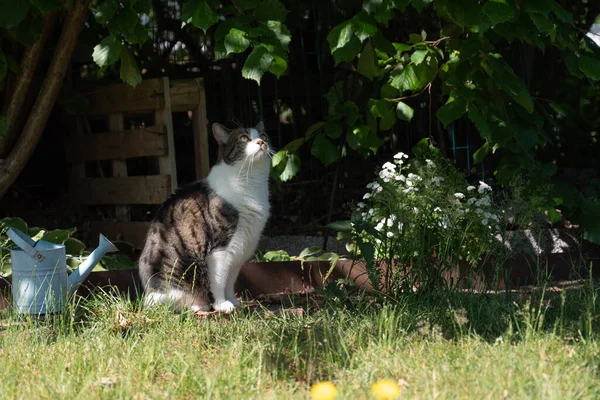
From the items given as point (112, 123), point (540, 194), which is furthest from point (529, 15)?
point (112, 123)

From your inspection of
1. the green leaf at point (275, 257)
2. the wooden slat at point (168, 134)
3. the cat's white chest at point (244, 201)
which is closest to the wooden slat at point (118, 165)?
the wooden slat at point (168, 134)

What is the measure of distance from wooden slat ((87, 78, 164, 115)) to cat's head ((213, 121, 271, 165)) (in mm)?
1052

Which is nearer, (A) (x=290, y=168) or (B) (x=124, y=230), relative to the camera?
(A) (x=290, y=168)

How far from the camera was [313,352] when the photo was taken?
2.50 m

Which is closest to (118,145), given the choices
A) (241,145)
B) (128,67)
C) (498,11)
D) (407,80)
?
(128,67)

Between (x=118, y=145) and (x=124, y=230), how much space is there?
609 mm

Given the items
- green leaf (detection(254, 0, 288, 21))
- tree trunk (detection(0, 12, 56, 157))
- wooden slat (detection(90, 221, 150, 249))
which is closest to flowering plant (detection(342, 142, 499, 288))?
green leaf (detection(254, 0, 288, 21))

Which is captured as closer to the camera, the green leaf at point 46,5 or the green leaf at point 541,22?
the green leaf at point 541,22

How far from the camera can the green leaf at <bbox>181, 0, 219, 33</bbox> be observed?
3404 mm

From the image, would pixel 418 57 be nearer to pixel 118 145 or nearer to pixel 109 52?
pixel 109 52

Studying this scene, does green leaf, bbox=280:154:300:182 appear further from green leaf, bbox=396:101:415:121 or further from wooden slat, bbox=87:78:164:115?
wooden slat, bbox=87:78:164:115

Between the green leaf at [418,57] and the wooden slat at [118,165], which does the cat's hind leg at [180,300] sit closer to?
the green leaf at [418,57]

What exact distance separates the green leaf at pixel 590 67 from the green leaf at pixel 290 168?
1568 millimetres

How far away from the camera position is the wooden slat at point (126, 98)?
4898mm
